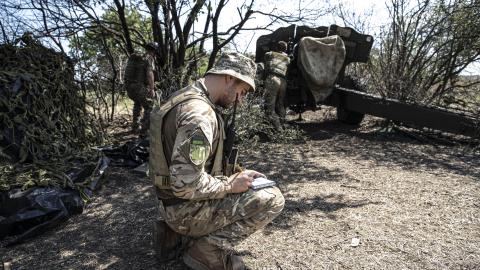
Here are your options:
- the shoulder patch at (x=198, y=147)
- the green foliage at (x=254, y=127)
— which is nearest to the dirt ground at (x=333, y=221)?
the green foliage at (x=254, y=127)

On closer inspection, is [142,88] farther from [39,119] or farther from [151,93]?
[39,119]

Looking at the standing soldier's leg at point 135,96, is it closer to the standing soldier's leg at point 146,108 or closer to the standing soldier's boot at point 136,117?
the standing soldier's boot at point 136,117

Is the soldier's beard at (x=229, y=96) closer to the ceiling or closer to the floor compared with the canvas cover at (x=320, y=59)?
closer to the floor

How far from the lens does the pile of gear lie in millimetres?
3359

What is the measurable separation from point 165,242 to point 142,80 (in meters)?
4.85

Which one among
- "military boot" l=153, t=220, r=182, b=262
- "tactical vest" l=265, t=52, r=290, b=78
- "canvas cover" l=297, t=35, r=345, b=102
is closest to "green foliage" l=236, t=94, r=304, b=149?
"tactical vest" l=265, t=52, r=290, b=78

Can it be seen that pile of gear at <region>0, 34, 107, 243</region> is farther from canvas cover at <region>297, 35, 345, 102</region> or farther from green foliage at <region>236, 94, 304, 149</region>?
canvas cover at <region>297, 35, 345, 102</region>

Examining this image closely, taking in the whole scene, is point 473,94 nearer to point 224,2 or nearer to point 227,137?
point 224,2

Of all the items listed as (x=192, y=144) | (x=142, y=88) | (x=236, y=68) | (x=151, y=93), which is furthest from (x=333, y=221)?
(x=142, y=88)

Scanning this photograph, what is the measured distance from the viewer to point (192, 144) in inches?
86.5

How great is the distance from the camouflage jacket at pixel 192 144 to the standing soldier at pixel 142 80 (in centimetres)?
474

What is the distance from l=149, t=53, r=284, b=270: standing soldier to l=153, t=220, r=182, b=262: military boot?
9cm

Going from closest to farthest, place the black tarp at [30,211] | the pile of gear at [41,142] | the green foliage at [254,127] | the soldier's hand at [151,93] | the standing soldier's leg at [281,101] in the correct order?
the black tarp at [30,211] < the pile of gear at [41,142] < the green foliage at [254,127] < the standing soldier's leg at [281,101] < the soldier's hand at [151,93]

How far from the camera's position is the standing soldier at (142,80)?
283 inches
